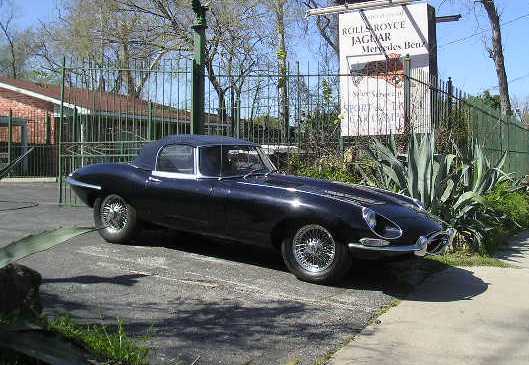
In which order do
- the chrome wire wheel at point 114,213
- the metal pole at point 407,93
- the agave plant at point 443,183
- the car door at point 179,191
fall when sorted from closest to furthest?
the car door at point 179,191, the chrome wire wheel at point 114,213, the agave plant at point 443,183, the metal pole at point 407,93

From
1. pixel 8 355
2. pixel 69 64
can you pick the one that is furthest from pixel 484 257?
pixel 69 64

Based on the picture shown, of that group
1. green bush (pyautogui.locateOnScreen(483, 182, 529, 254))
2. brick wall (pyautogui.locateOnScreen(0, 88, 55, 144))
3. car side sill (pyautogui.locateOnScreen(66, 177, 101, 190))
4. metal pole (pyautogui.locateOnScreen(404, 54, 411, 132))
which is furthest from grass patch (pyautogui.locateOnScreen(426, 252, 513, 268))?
brick wall (pyautogui.locateOnScreen(0, 88, 55, 144))

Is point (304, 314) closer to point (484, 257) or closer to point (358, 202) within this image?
point (358, 202)

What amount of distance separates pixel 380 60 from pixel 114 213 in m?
8.15

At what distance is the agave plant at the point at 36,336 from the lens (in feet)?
10.2

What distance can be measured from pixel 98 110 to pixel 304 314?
733 centimetres

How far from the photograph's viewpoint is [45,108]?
25.8m

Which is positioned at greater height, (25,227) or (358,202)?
(358,202)

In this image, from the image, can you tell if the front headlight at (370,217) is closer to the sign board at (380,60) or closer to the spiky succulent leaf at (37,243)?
the spiky succulent leaf at (37,243)

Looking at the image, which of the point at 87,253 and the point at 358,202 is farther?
the point at 87,253

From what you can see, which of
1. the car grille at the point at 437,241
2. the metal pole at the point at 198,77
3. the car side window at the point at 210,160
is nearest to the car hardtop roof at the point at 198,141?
the car side window at the point at 210,160

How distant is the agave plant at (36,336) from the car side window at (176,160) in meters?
3.88

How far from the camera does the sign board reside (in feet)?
36.3

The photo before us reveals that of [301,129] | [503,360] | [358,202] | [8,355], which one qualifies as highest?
[301,129]
